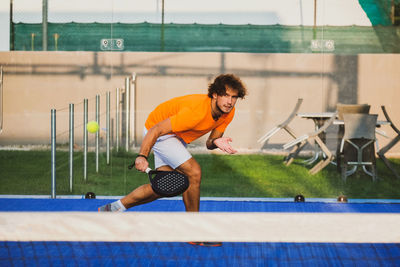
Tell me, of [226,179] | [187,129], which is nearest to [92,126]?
[226,179]

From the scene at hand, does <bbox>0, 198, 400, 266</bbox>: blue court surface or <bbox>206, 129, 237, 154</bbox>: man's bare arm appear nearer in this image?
<bbox>0, 198, 400, 266</bbox>: blue court surface

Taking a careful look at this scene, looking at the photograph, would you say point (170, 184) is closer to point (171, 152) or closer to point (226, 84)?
point (171, 152)

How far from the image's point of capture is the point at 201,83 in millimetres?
6867

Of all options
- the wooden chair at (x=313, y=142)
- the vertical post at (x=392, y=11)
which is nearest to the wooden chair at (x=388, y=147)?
the wooden chair at (x=313, y=142)

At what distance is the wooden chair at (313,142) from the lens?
22.0ft

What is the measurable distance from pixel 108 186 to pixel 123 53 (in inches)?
61.6

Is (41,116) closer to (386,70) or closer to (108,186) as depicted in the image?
(108,186)

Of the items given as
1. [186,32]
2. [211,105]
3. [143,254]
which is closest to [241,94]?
[211,105]

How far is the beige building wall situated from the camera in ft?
22.3

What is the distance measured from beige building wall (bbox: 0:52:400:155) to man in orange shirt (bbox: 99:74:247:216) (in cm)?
285

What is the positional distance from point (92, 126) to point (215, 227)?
16.2 ft

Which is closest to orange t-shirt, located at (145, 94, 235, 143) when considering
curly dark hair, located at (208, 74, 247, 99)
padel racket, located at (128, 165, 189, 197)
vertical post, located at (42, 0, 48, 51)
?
curly dark hair, located at (208, 74, 247, 99)

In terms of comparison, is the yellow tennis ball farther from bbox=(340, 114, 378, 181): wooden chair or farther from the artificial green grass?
bbox=(340, 114, 378, 181): wooden chair

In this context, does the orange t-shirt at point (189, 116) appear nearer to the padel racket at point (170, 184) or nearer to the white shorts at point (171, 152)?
the white shorts at point (171, 152)
